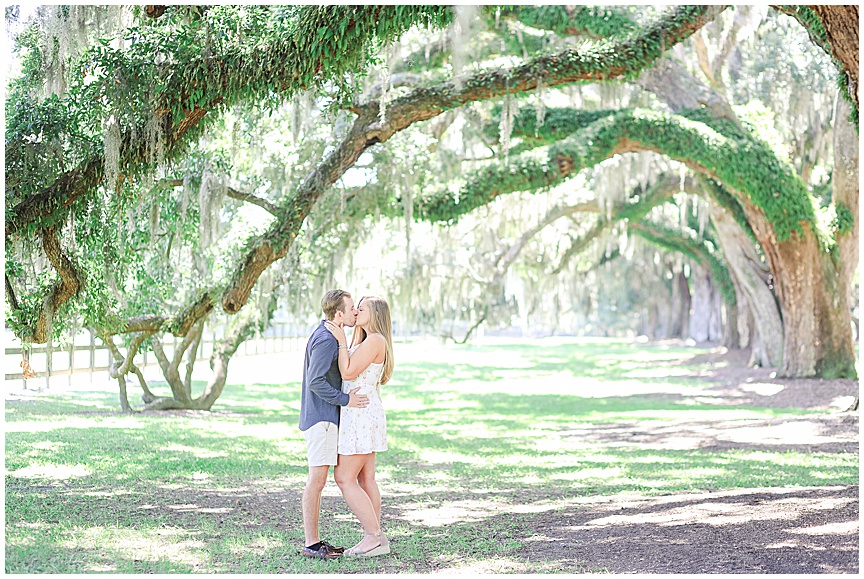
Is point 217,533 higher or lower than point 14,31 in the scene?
lower

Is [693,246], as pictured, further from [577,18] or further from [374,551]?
[374,551]

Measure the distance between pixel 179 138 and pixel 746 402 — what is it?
11174 mm

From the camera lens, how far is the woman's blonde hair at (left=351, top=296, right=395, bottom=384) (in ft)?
16.3

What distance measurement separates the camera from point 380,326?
4.99 meters

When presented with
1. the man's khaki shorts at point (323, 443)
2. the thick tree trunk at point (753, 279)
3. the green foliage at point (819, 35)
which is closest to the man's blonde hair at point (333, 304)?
the man's khaki shorts at point (323, 443)

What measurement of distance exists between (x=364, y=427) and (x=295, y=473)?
352 cm

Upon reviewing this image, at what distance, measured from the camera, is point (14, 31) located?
272 inches

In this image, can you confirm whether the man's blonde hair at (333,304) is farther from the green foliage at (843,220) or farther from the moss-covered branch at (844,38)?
the green foliage at (843,220)

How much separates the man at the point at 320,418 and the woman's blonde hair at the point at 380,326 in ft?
0.65

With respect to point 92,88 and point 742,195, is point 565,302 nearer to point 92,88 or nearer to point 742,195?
point 742,195

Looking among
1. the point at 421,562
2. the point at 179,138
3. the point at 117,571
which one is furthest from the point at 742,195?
the point at 117,571

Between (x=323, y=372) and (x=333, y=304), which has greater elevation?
(x=333, y=304)

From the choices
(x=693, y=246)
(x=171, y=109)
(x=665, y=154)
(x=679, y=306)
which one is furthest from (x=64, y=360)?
(x=679, y=306)

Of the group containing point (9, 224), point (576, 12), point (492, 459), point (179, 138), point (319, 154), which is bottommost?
point (492, 459)
